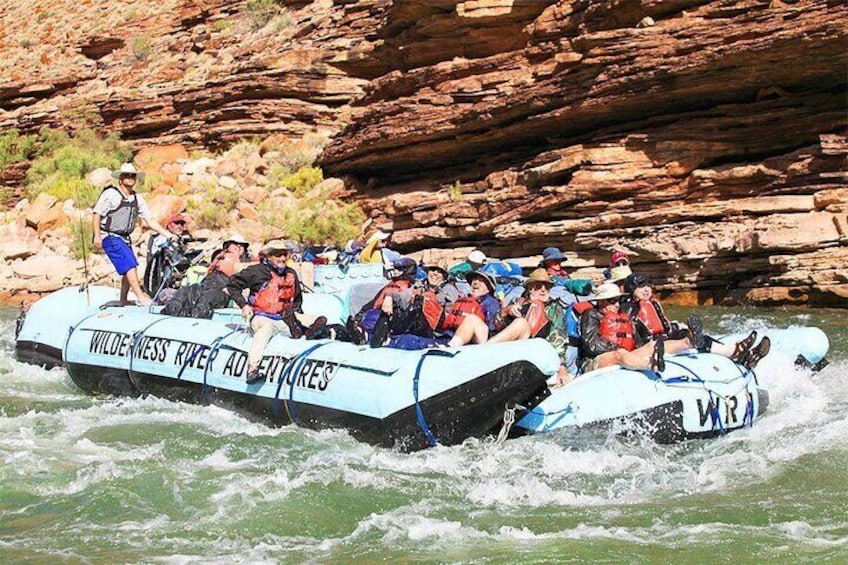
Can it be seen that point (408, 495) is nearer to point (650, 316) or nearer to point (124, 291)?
point (650, 316)

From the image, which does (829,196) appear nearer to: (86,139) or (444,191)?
(444,191)

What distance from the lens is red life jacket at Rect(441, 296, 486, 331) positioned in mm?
7852

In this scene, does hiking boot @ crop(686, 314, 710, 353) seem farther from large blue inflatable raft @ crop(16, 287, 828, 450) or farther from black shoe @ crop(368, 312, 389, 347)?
black shoe @ crop(368, 312, 389, 347)

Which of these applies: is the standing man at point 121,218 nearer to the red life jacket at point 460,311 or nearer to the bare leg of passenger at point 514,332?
the red life jacket at point 460,311

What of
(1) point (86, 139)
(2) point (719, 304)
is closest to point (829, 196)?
(2) point (719, 304)

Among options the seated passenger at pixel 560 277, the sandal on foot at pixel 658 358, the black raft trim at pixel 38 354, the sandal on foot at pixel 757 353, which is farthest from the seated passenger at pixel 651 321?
the black raft trim at pixel 38 354

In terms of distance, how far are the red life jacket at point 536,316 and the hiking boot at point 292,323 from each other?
6.43 ft

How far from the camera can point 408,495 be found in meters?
6.08

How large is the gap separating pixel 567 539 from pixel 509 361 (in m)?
1.69

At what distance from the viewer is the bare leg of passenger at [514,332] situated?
24.4 feet

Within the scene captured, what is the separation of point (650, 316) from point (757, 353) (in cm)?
98

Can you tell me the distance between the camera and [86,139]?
25.6 meters

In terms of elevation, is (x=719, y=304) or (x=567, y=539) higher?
(x=567, y=539)

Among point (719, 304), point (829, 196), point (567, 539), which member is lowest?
point (719, 304)
